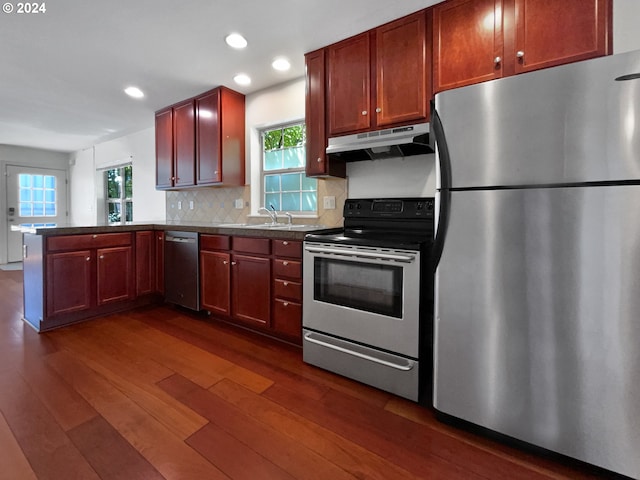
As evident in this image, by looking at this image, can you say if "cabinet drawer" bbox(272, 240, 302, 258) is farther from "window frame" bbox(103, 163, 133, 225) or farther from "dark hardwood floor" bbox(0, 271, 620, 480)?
"window frame" bbox(103, 163, 133, 225)

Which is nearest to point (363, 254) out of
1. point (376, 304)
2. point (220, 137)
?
point (376, 304)

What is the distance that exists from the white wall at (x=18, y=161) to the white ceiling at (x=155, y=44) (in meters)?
2.85

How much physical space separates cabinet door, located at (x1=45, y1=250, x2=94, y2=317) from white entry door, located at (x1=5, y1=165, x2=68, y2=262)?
13.5 ft

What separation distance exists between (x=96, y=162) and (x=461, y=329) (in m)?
6.91

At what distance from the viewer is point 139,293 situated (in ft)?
10.6

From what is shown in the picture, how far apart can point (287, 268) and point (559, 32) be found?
6.81ft

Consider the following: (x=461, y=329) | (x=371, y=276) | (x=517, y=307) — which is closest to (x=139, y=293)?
(x=371, y=276)

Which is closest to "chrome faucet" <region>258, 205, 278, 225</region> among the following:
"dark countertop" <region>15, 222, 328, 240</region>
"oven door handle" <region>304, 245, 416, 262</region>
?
"dark countertop" <region>15, 222, 328, 240</region>

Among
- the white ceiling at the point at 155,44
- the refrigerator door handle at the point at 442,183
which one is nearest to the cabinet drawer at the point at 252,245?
the refrigerator door handle at the point at 442,183

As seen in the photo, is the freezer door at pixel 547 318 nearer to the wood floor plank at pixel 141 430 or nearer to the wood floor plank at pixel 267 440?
the wood floor plank at pixel 267 440

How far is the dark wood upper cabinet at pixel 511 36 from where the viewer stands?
1498 millimetres

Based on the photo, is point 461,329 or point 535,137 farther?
point 461,329

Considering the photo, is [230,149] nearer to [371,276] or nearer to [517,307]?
[371,276]

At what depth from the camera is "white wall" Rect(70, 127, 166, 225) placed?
4.62 m
